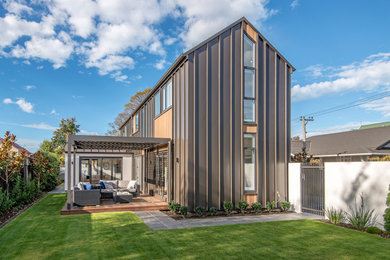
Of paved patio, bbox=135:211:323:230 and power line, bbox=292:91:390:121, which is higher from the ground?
power line, bbox=292:91:390:121

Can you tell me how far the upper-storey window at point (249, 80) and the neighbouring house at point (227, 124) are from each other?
0.04 metres

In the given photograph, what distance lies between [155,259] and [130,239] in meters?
1.52

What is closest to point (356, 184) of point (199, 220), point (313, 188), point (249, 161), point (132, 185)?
point (313, 188)

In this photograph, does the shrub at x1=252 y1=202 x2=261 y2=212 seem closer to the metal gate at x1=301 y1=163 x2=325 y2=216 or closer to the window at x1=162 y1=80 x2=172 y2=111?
the metal gate at x1=301 y1=163 x2=325 y2=216

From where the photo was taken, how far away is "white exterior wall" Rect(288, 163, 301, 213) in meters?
10.5

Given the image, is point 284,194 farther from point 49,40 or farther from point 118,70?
point 118,70

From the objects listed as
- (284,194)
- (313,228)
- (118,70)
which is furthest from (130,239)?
(118,70)

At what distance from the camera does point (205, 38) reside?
10.3m

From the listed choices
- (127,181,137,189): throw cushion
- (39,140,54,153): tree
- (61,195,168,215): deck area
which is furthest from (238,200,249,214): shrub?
(39,140,54,153): tree

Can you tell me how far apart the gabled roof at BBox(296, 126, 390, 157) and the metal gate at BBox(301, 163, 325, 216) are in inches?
339

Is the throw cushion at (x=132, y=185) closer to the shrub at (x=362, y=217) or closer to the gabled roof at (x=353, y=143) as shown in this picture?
the shrub at (x=362, y=217)

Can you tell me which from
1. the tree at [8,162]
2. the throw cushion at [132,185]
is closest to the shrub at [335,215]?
the throw cushion at [132,185]

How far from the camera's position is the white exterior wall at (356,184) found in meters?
7.50

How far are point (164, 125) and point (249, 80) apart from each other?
13.7ft
